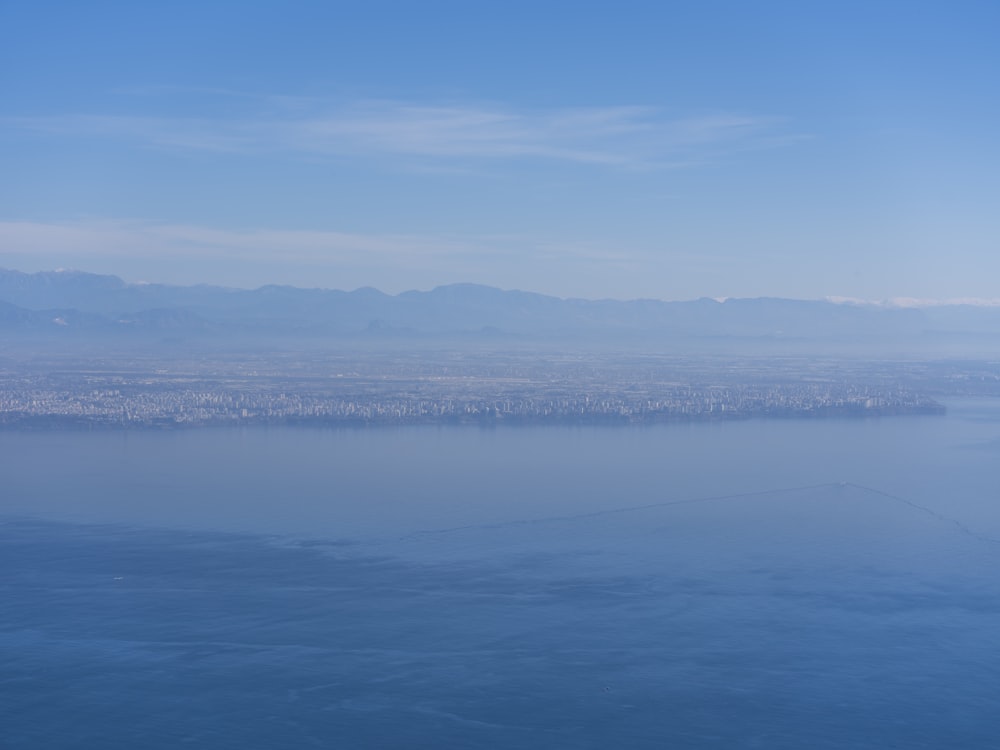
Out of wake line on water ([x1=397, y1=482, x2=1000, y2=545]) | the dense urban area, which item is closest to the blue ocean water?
wake line on water ([x1=397, y1=482, x2=1000, y2=545])

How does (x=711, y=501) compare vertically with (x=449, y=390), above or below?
below

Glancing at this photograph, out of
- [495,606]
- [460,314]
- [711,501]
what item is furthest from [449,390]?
[460,314]

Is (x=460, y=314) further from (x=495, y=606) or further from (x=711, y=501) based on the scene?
(x=495, y=606)

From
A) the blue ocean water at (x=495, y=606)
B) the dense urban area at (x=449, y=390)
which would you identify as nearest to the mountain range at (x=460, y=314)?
the dense urban area at (x=449, y=390)

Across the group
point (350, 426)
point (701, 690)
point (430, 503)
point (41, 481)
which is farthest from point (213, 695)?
point (350, 426)

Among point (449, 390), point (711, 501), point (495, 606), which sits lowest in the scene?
point (495, 606)

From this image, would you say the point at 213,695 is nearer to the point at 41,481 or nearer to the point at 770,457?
the point at 41,481
